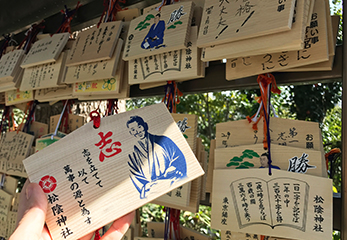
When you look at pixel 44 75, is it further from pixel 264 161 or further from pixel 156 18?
pixel 264 161

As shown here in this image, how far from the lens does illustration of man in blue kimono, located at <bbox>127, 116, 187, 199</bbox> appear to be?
54cm

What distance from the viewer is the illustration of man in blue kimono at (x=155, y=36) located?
812 millimetres

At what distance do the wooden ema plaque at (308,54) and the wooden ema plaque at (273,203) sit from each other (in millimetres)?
254

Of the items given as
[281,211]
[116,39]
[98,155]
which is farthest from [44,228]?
[116,39]

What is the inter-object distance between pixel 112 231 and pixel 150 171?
166 mm

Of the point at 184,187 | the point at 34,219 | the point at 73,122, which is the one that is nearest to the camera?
the point at 34,219

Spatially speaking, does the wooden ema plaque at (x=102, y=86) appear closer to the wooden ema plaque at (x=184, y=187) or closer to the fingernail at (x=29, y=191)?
the wooden ema plaque at (x=184, y=187)

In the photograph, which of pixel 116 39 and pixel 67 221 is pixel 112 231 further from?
pixel 116 39

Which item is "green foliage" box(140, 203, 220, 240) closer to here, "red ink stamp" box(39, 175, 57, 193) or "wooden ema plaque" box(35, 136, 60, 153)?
"wooden ema plaque" box(35, 136, 60, 153)

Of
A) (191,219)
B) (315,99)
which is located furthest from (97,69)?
(191,219)

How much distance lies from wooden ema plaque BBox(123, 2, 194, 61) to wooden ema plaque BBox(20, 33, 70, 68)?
0.40 metres

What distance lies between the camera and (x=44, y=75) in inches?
45.6

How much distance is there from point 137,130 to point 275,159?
345 millimetres

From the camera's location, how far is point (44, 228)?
1.82 ft
